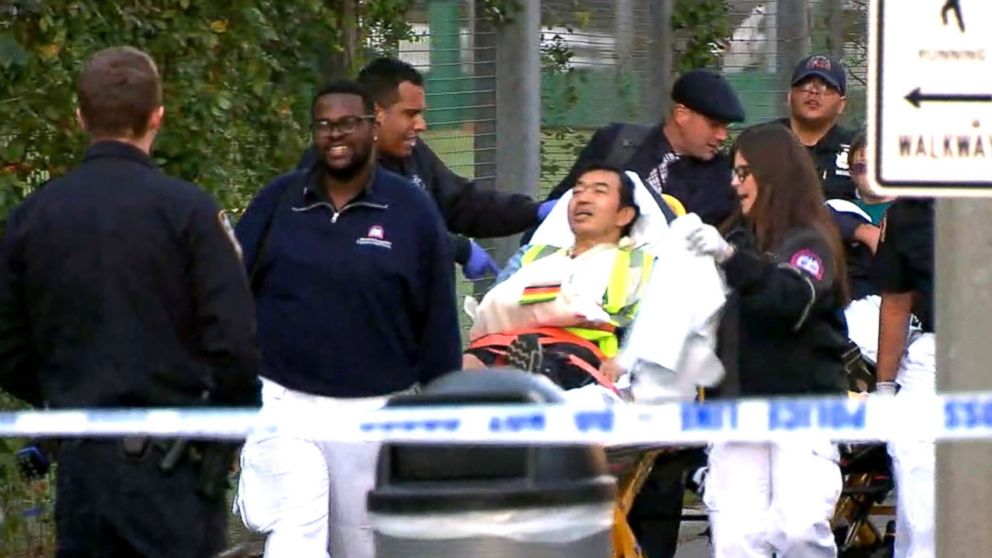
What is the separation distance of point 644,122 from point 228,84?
300 centimetres

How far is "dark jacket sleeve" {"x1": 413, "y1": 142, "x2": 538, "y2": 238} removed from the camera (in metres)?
7.93

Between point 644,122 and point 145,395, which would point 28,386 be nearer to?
point 145,395

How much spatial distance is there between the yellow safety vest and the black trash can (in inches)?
107

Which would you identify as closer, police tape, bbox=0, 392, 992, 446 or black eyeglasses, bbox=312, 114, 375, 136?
police tape, bbox=0, 392, 992, 446

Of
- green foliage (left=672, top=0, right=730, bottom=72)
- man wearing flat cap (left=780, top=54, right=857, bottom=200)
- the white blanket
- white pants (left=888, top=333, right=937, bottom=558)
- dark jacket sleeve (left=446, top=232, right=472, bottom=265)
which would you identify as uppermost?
green foliage (left=672, top=0, right=730, bottom=72)

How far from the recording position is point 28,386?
5.64 metres

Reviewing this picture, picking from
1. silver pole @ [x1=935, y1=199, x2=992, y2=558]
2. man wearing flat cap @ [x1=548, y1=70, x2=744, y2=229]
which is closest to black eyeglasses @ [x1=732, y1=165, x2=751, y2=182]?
man wearing flat cap @ [x1=548, y1=70, x2=744, y2=229]

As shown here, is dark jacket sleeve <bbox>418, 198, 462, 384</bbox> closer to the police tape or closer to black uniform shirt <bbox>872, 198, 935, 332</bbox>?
the police tape

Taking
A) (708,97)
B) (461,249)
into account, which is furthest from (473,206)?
(708,97)

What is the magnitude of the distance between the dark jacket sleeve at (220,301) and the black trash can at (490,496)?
3.39ft

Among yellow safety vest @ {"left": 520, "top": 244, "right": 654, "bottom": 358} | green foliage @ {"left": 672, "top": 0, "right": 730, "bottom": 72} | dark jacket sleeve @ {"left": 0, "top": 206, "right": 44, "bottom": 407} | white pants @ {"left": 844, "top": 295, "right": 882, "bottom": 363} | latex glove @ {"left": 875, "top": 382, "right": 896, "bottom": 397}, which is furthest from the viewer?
green foliage @ {"left": 672, "top": 0, "right": 730, "bottom": 72}

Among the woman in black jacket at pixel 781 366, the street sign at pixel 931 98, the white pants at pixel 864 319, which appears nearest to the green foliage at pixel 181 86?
the woman in black jacket at pixel 781 366

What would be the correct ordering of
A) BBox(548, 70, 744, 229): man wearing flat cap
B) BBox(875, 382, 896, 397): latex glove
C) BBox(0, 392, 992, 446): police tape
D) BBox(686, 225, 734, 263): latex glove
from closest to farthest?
BBox(0, 392, 992, 446): police tape → BBox(686, 225, 734, 263): latex glove → BBox(875, 382, 896, 397): latex glove → BBox(548, 70, 744, 229): man wearing flat cap

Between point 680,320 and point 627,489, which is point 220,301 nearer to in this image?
point 680,320
